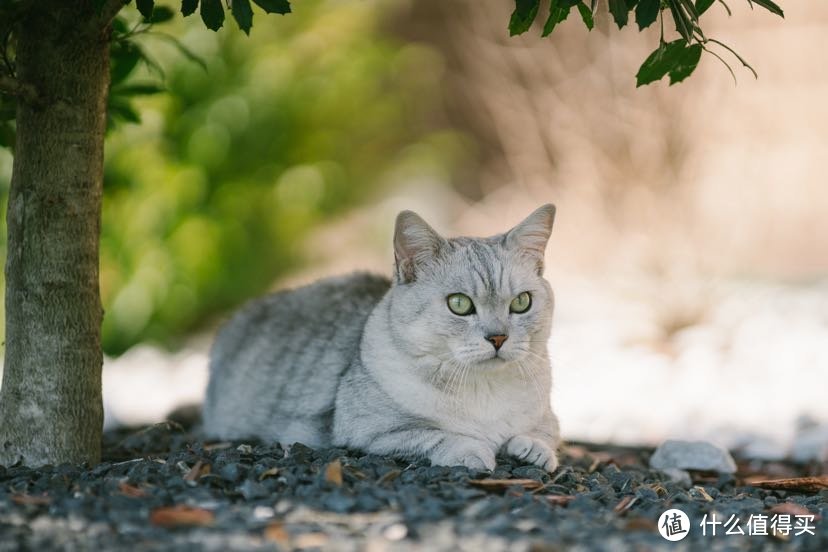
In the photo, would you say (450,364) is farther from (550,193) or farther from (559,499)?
(550,193)

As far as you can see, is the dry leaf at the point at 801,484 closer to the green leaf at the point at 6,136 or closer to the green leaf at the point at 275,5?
the green leaf at the point at 275,5

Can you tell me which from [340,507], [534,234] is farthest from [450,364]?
[340,507]

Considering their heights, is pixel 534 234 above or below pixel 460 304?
above

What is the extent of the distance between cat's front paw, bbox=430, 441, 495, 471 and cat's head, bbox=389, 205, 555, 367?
0.26 m

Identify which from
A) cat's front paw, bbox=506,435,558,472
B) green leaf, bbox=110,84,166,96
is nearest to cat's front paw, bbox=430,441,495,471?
cat's front paw, bbox=506,435,558,472

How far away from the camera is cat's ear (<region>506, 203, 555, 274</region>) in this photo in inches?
134

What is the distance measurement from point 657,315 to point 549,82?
1.91 metres

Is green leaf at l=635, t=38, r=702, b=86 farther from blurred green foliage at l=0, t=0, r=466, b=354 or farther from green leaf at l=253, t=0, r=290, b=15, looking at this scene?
blurred green foliage at l=0, t=0, r=466, b=354

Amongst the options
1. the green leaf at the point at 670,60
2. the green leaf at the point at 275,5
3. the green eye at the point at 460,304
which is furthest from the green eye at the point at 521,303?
the green leaf at the point at 275,5

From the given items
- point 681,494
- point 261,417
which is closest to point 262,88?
point 261,417

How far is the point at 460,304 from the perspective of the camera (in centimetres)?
320

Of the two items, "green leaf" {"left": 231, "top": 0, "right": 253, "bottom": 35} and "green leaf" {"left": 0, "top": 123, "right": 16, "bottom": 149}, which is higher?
"green leaf" {"left": 231, "top": 0, "right": 253, "bottom": 35}

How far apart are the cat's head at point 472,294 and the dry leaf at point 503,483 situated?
0.43 meters

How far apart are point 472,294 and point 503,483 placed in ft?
2.24
